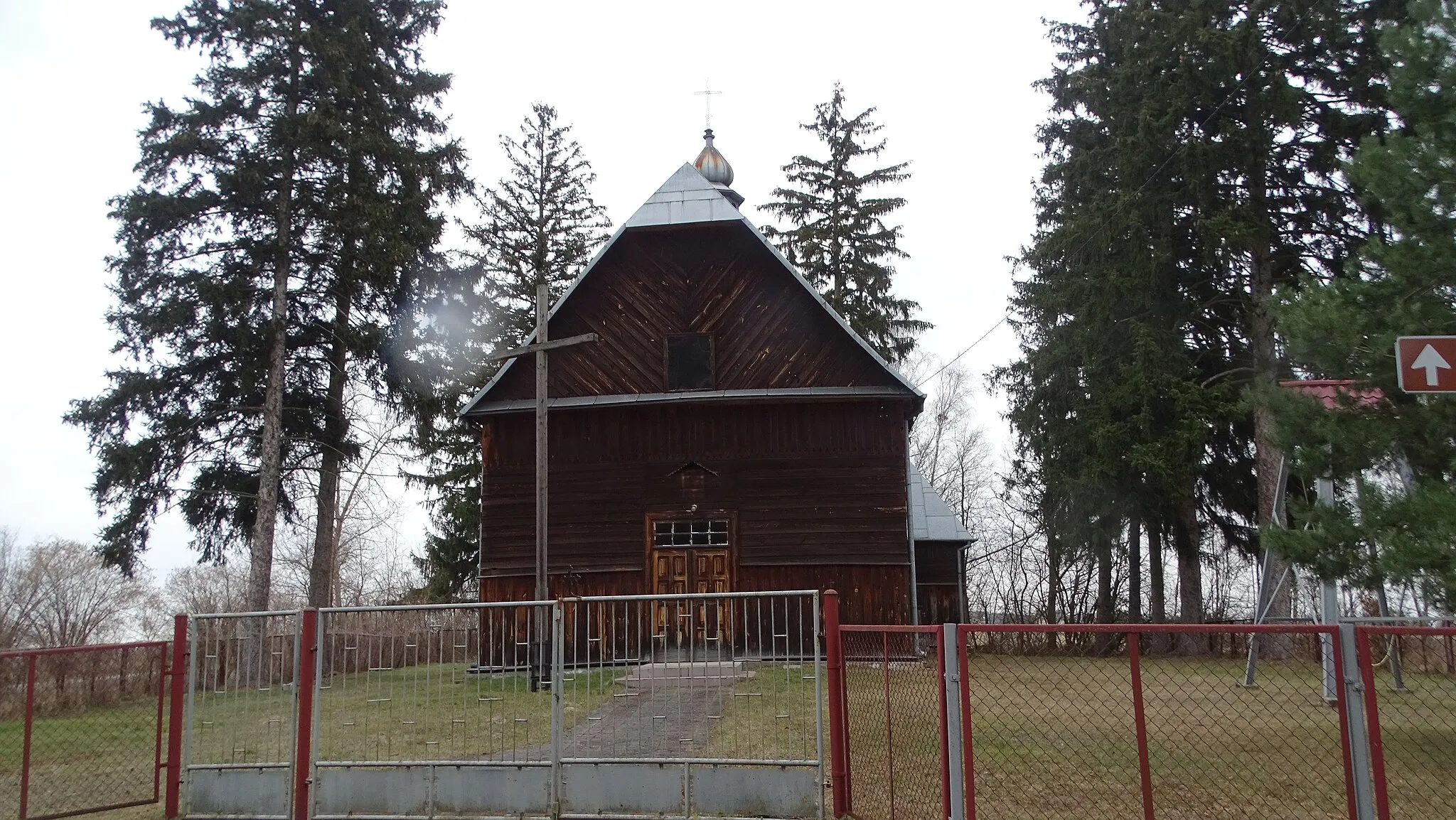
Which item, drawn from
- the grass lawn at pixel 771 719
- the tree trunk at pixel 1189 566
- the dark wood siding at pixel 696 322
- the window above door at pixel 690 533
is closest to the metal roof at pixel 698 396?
the dark wood siding at pixel 696 322

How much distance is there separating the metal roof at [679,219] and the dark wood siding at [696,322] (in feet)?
0.49

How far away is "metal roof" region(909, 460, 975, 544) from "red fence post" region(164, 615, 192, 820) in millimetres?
17804

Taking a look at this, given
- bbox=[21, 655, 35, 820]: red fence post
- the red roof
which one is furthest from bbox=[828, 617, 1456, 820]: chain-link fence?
bbox=[21, 655, 35, 820]: red fence post

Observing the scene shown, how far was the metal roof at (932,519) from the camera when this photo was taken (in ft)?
85.1

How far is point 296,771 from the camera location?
8.61 metres

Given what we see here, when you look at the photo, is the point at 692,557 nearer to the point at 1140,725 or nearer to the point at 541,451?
the point at 541,451

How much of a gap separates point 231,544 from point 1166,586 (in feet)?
103

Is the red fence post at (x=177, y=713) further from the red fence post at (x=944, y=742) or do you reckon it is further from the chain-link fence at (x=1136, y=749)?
the red fence post at (x=944, y=742)

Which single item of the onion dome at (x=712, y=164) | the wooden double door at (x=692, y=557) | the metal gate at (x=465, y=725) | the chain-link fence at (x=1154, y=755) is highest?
the onion dome at (x=712, y=164)

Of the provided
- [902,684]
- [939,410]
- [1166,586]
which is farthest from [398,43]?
[1166,586]

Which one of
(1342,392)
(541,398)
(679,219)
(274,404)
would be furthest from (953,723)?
(274,404)

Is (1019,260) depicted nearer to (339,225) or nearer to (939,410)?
(939,410)

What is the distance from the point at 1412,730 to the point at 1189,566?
15.7 meters

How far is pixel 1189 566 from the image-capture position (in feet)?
83.8
